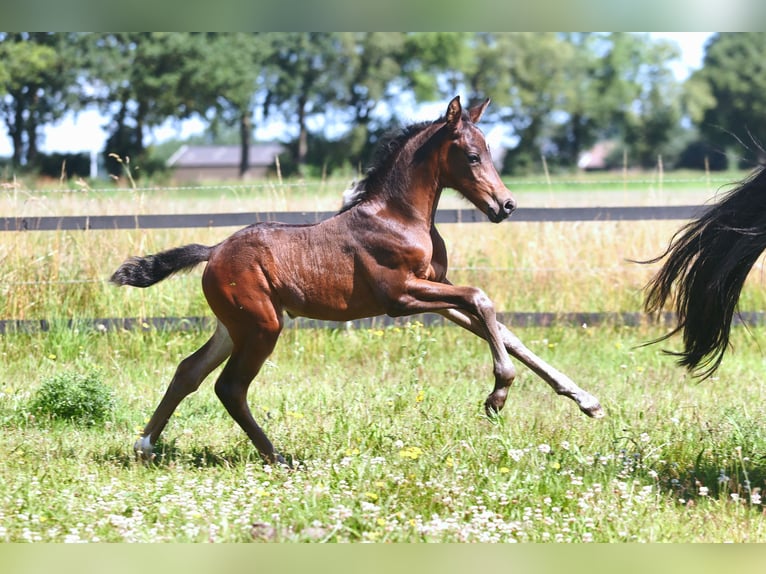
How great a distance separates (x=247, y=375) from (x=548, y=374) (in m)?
1.70

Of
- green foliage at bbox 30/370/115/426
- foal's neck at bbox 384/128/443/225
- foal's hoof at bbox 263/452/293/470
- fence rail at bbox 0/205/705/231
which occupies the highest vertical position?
foal's neck at bbox 384/128/443/225

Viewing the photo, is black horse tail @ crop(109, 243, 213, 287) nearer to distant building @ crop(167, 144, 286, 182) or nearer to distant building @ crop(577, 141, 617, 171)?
distant building @ crop(167, 144, 286, 182)

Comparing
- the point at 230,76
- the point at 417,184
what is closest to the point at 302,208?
the point at 417,184

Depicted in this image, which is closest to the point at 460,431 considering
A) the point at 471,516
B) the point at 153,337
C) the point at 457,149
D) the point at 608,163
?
the point at 471,516

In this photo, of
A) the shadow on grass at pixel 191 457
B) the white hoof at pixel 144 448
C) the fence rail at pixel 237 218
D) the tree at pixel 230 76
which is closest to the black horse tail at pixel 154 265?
the white hoof at pixel 144 448

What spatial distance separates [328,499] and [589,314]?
510cm

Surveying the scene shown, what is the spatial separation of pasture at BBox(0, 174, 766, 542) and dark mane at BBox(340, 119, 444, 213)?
141 cm

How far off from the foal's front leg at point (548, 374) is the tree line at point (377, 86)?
63.2ft

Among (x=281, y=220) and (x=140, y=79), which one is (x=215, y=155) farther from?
(x=281, y=220)

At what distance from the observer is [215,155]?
77.2 metres

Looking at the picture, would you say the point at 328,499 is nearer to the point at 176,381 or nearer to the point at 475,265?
the point at 176,381

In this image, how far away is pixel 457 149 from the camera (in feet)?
16.4

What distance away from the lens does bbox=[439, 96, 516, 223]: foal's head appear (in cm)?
489

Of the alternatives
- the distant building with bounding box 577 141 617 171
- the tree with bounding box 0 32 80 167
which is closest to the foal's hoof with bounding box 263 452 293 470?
the tree with bounding box 0 32 80 167
